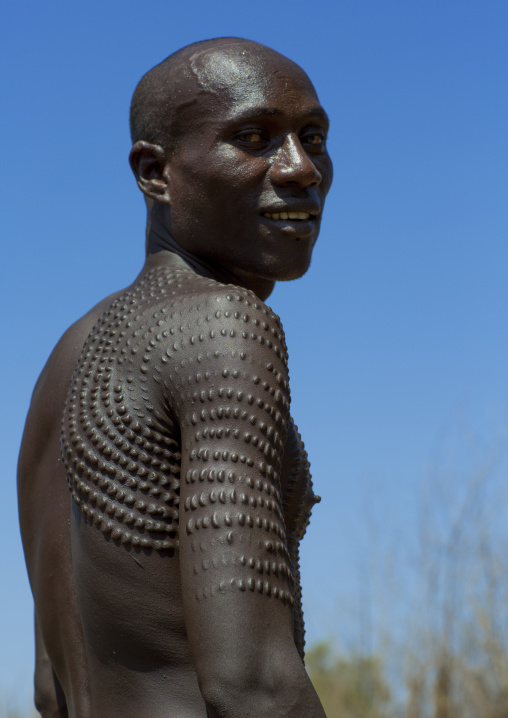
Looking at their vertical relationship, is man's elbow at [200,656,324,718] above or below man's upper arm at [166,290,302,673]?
below

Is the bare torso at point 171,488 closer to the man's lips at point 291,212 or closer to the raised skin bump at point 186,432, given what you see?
the raised skin bump at point 186,432

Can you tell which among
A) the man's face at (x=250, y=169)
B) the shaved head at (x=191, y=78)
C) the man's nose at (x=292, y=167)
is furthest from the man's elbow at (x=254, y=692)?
the shaved head at (x=191, y=78)

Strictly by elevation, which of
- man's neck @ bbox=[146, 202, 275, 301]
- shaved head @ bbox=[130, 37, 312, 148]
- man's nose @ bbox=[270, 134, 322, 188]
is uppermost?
shaved head @ bbox=[130, 37, 312, 148]

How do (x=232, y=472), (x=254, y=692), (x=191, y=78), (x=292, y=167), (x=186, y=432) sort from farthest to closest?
(x=191, y=78) → (x=292, y=167) → (x=186, y=432) → (x=232, y=472) → (x=254, y=692)

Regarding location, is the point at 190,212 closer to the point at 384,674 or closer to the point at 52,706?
the point at 52,706

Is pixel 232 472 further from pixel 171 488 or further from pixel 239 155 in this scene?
pixel 239 155

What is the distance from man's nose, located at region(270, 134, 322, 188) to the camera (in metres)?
2.92

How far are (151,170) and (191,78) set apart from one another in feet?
0.97

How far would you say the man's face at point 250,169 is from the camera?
2.94 m

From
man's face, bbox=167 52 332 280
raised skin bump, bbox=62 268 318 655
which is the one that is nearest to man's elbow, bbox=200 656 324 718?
raised skin bump, bbox=62 268 318 655

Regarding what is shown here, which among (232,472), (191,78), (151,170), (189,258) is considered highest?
(191,78)

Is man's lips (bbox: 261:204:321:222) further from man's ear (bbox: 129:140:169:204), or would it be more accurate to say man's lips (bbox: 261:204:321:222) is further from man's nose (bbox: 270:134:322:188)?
man's ear (bbox: 129:140:169:204)

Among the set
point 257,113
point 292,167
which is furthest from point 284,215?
point 257,113

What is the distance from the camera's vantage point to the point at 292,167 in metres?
2.92
